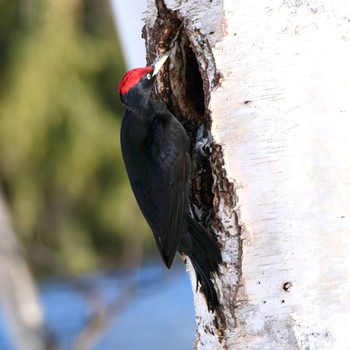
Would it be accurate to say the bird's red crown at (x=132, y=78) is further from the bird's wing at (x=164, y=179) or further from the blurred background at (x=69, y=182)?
the blurred background at (x=69, y=182)

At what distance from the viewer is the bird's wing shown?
5.39ft

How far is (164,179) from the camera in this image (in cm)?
174

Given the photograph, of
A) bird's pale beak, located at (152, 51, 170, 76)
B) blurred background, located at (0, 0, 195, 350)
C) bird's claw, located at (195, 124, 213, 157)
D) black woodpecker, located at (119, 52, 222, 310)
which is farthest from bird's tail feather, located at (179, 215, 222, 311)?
blurred background, located at (0, 0, 195, 350)

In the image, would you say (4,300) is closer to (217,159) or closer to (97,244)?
(97,244)

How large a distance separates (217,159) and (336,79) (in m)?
0.25

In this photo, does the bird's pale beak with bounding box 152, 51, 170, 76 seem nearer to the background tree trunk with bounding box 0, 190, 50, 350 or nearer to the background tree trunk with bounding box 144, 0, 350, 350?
the background tree trunk with bounding box 144, 0, 350, 350

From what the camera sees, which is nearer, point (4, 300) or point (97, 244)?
point (4, 300)

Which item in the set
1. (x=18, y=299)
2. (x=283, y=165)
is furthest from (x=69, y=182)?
(x=283, y=165)

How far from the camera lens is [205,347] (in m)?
1.48

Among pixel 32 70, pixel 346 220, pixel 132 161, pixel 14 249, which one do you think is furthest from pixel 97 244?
pixel 346 220

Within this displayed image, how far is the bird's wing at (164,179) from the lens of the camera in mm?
1642

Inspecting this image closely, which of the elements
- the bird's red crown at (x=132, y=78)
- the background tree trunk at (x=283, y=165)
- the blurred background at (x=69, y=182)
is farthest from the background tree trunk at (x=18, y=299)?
the background tree trunk at (x=283, y=165)

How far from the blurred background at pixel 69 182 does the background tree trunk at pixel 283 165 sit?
12.1 feet

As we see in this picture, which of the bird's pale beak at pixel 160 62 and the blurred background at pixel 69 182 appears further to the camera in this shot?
the blurred background at pixel 69 182
